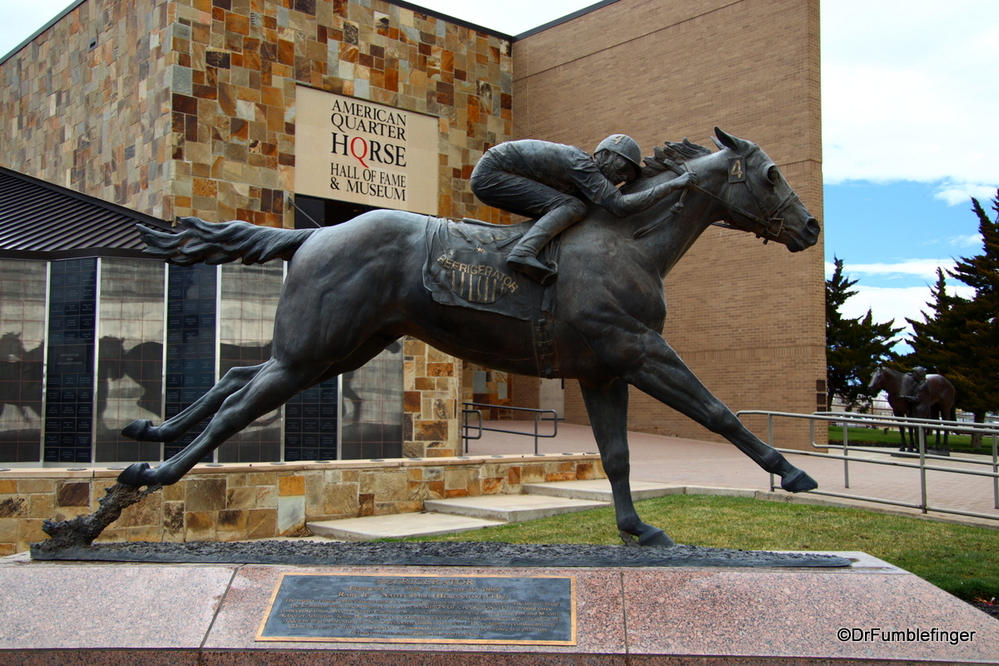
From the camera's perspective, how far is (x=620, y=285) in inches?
176

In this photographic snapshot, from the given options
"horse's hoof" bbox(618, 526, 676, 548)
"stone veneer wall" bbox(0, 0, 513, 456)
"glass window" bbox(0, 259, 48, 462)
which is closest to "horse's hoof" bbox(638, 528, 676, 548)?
"horse's hoof" bbox(618, 526, 676, 548)

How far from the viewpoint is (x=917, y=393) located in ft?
61.0

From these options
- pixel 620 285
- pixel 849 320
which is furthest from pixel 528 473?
pixel 849 320

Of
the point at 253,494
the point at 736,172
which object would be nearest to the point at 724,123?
the point at 253,494

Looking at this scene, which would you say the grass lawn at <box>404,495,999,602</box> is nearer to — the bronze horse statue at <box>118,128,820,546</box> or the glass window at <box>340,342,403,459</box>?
the bronze horse statue at <box>118,128,820,546</box>

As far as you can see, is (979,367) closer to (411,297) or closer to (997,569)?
(997,569)

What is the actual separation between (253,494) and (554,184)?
21.3ft

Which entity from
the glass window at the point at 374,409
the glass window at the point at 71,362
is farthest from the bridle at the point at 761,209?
the glass window at the point at 71,362

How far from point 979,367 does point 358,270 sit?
26.5 meters

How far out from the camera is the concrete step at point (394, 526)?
9219 mm

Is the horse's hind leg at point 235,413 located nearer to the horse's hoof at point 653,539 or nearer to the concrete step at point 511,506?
the horse's hoof at point 653,539

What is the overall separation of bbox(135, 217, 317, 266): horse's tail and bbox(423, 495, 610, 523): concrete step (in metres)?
5.95

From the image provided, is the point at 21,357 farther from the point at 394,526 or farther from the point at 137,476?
the point at 137,476

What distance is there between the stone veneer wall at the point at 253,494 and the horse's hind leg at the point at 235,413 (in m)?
5.01
